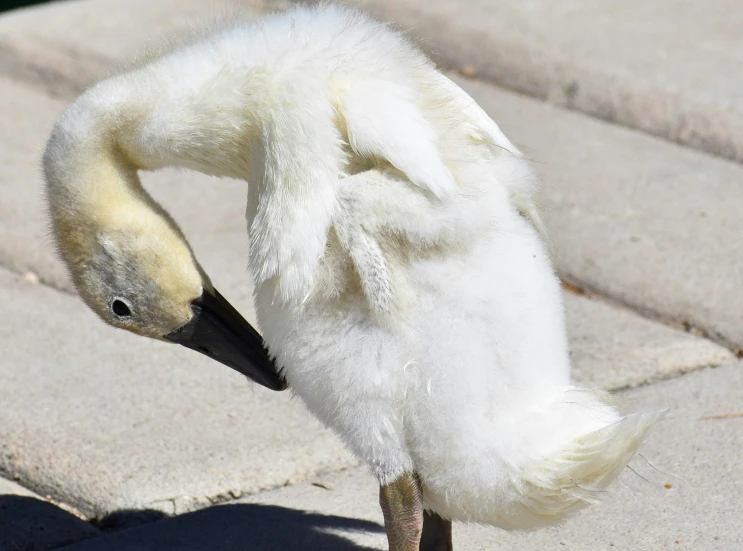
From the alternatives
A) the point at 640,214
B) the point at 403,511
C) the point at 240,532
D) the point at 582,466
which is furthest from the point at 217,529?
the point at 640,214

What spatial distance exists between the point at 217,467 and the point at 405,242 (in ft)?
4.12

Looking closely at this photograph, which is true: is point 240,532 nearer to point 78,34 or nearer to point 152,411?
point 152,411

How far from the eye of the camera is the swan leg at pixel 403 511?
2791 millimetres

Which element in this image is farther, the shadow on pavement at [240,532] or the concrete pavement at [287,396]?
the concrete pavement at [287,396]

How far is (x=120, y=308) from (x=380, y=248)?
0.77 m

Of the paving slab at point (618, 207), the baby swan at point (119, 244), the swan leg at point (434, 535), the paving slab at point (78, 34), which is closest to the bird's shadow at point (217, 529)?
the swan leg at point (434, 535)

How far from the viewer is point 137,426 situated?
374cm

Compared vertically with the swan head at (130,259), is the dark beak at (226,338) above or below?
below

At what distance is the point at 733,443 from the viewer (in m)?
3.63

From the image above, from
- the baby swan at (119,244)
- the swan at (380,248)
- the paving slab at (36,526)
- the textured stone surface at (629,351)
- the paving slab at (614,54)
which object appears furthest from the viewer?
the paving slab at (614,54)

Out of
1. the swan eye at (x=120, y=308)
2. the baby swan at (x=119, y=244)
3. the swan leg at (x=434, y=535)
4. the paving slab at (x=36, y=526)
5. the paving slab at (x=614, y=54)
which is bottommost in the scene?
the paving slab at (x=36, y=526)

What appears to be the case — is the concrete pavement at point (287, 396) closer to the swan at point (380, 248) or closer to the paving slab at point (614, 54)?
the paving slab at point (614, 54)

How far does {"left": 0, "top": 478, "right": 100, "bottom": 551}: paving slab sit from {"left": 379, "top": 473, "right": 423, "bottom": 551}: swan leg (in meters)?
0.95

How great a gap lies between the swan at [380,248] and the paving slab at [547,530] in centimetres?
43
